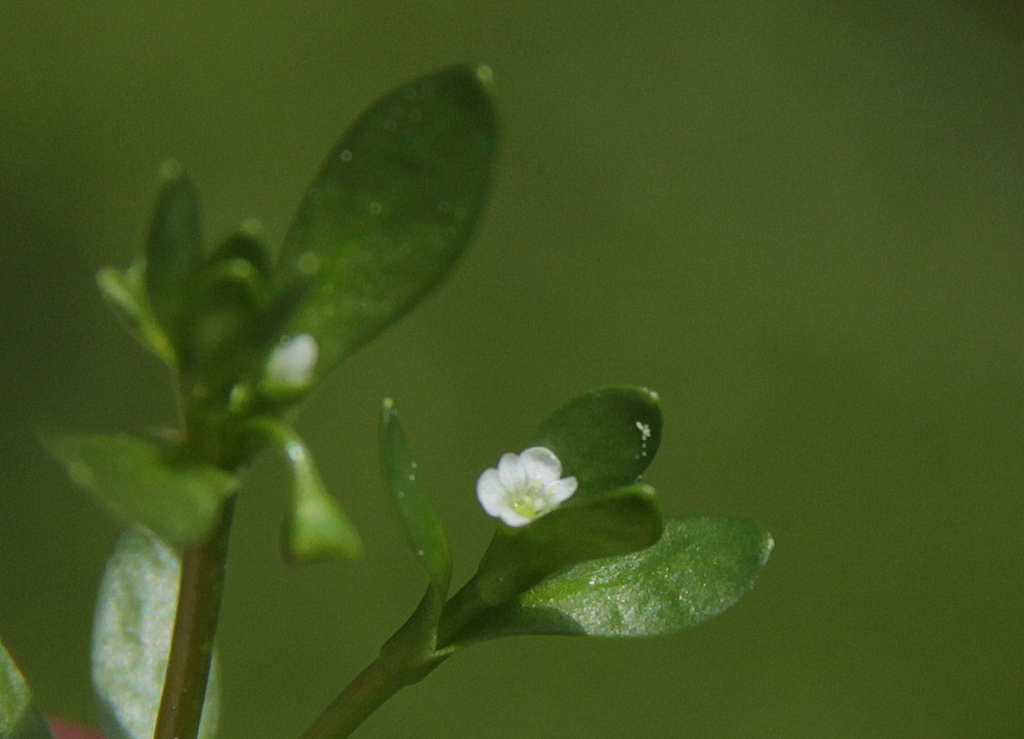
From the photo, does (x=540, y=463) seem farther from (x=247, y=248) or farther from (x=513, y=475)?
(x=247, y=248)

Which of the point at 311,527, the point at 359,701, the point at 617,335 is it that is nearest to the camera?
the point at 311,527

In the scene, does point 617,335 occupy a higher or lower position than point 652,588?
lower

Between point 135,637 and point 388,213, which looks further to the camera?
point 135,637

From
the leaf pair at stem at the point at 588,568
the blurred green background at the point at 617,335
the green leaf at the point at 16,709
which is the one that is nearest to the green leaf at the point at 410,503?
the leaf pair at stem at the point at 588,568

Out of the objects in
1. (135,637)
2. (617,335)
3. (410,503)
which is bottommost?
(617,335)

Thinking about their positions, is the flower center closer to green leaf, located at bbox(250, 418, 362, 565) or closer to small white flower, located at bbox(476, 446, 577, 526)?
small white flower, located at bbox(476, 446, 577, 526)

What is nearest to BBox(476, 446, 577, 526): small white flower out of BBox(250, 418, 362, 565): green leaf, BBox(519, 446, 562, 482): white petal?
BBox(519, 446, 562, 482): white petal

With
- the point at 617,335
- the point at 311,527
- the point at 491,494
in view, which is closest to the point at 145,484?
the point at 311,527
